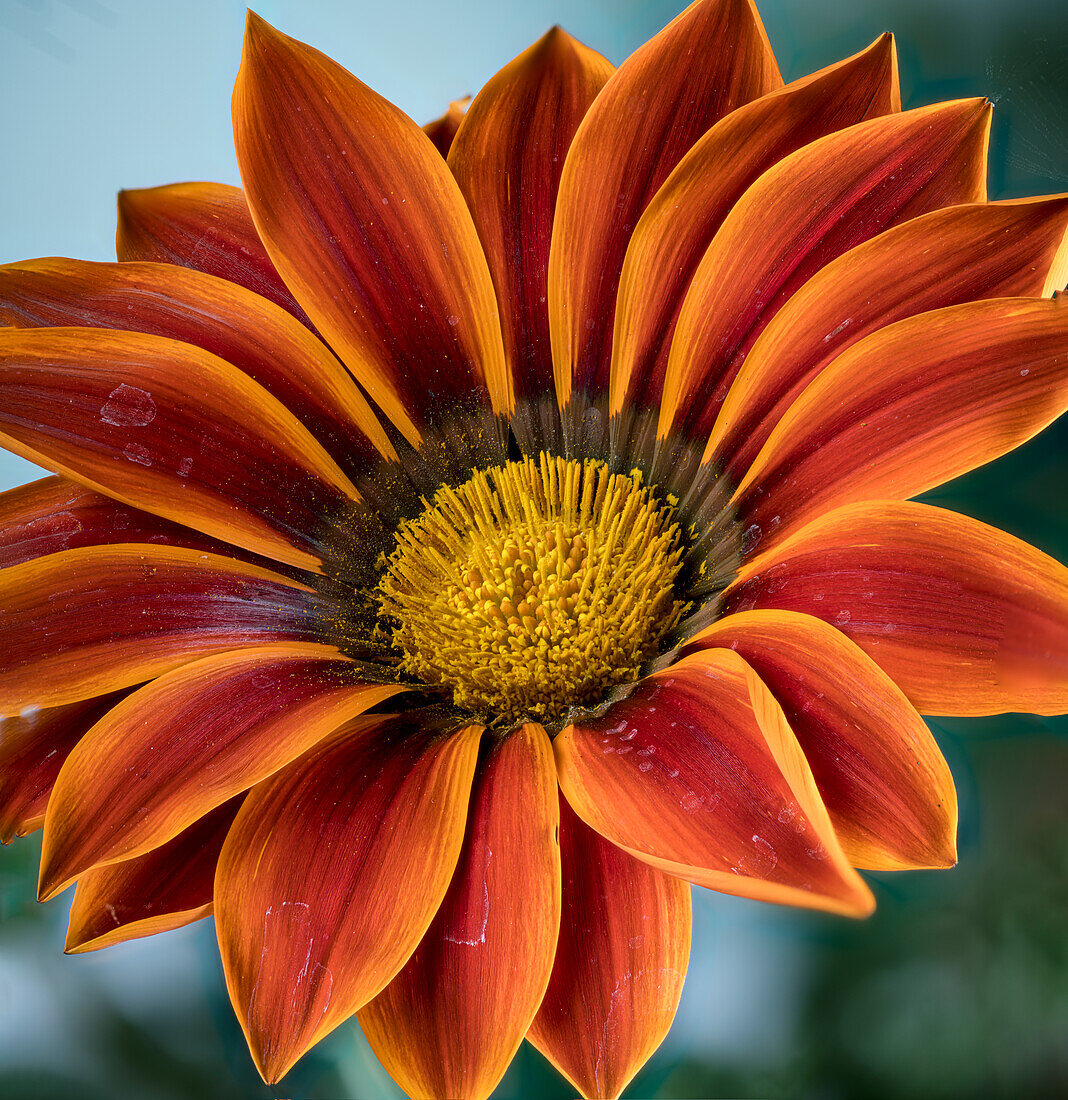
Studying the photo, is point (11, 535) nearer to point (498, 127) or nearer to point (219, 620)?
point (219, 620)

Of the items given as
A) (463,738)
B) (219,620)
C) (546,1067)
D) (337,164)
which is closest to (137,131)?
(337,164)

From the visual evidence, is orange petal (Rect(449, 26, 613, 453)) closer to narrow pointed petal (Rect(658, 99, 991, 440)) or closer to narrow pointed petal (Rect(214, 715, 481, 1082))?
narrow pointed petal (Rect(658, 99, 991, 440))

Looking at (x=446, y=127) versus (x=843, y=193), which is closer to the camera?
(x=843, y=193)

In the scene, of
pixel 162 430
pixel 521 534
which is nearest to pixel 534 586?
pixel 521 534

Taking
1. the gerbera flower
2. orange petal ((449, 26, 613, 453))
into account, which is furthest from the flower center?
orange petal ((449, 26, 613, 453))

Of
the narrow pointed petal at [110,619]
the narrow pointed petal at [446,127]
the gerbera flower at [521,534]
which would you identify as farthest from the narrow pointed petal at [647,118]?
the narrow pointed petal at [110,619]

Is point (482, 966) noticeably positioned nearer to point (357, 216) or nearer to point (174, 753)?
Result: point (174, 753)

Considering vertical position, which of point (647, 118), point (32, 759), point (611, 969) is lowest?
point (611, 969)
